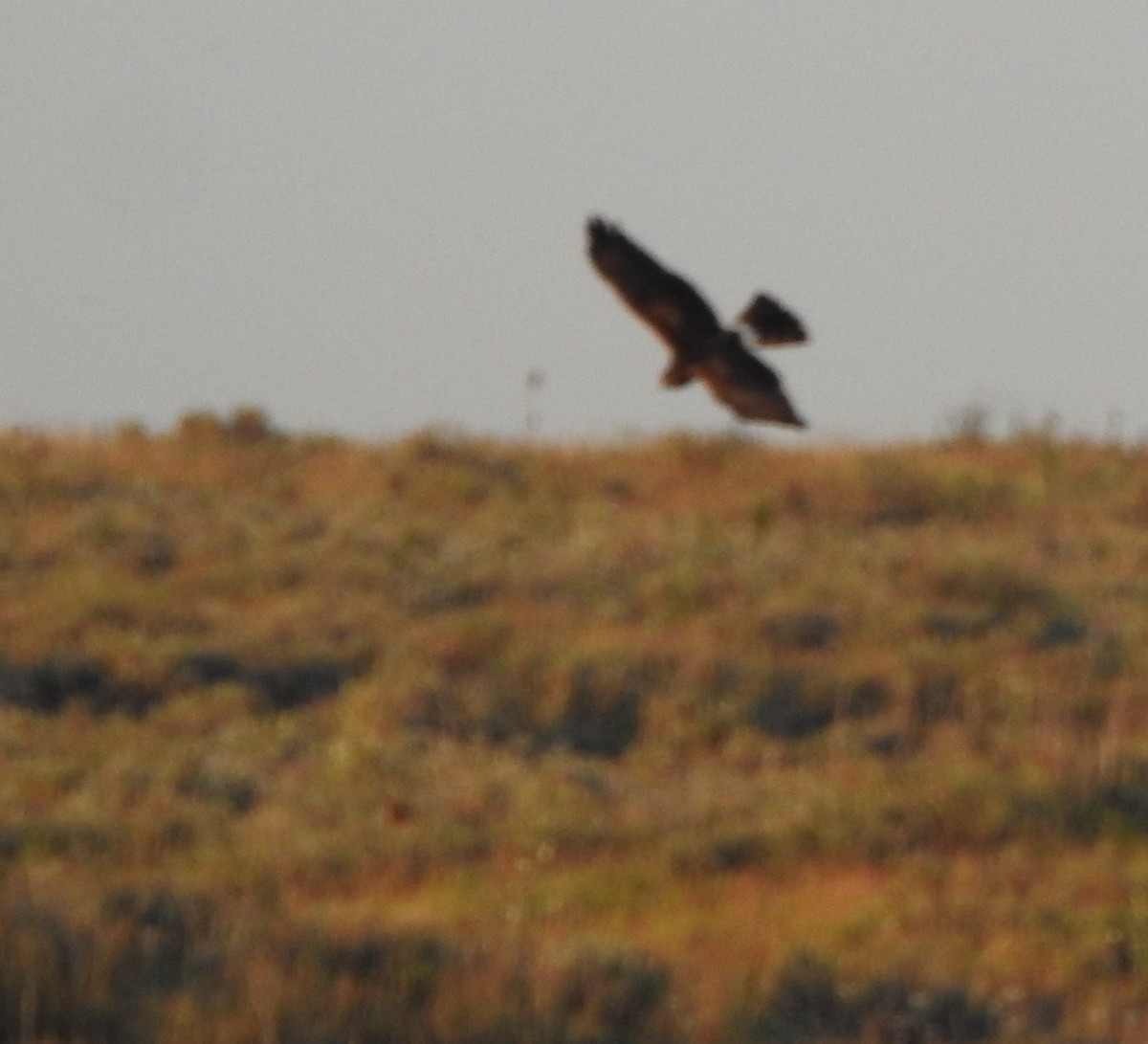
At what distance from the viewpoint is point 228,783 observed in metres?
10.4

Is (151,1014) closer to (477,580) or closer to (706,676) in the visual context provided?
(706,676)

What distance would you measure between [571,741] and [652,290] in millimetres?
2226

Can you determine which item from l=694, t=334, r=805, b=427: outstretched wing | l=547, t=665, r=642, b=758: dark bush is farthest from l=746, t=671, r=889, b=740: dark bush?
l=694, t=334, r=805, b=427: outstretched wing

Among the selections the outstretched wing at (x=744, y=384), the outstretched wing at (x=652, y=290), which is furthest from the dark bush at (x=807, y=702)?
the outstretched wing at (x=652, y=290)

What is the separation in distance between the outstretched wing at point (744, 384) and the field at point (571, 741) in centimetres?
141

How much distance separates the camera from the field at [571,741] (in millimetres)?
6832

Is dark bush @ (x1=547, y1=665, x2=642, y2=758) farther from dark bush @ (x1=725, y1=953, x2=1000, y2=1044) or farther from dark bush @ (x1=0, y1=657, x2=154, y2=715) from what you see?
dark bush @ (x1=725, y1=953, x2=1000, y2=1044)

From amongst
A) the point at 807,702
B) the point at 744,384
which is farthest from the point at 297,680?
the point at 744,384

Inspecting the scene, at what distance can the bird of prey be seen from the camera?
33.2ft

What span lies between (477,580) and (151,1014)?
7602mm

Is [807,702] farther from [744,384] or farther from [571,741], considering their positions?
[744,384]

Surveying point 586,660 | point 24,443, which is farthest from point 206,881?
point 24,443

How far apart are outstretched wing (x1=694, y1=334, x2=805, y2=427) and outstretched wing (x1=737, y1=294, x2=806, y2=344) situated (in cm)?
9

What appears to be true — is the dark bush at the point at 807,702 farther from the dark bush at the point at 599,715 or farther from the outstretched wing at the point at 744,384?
the outstretched wing at the point at 744,384
